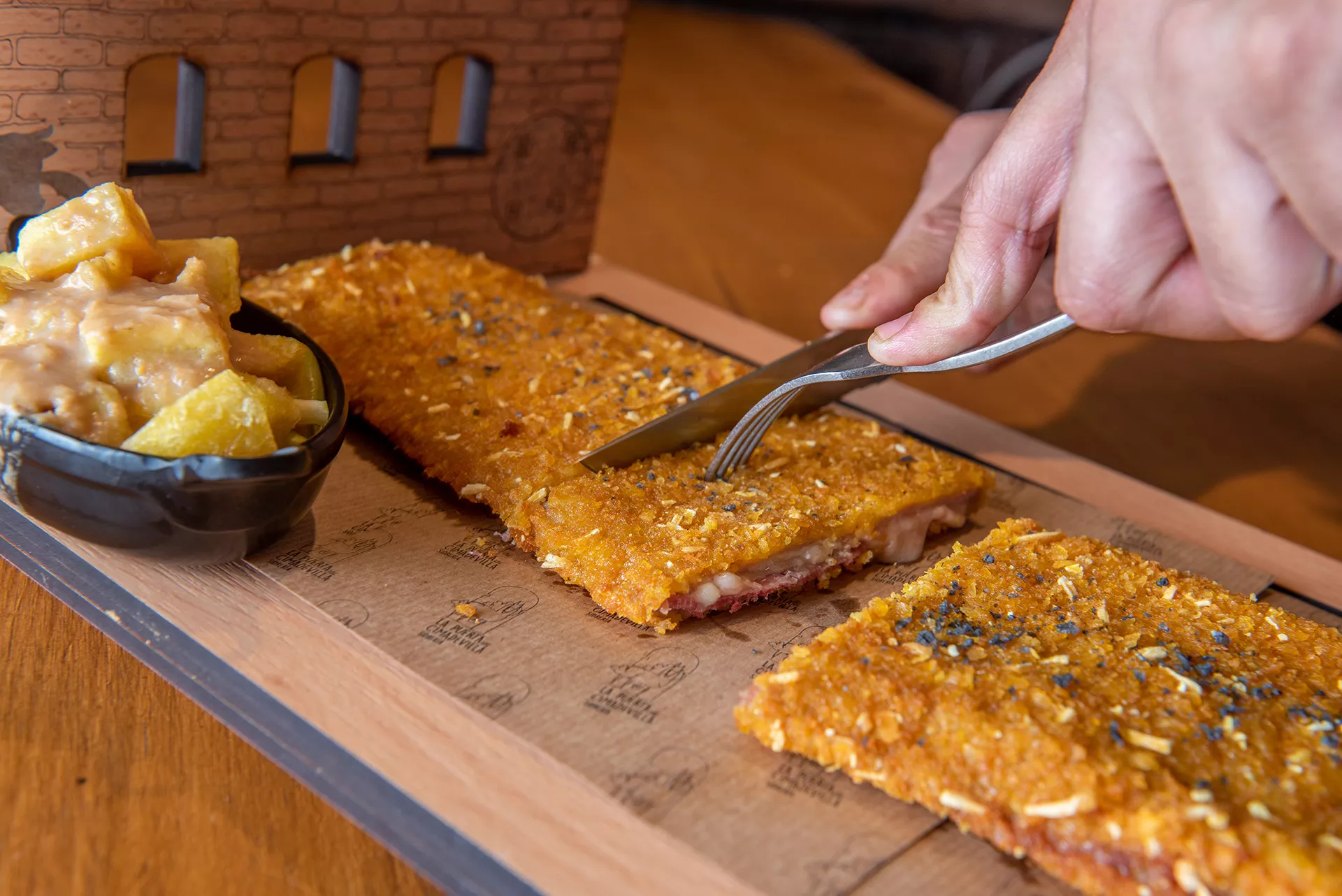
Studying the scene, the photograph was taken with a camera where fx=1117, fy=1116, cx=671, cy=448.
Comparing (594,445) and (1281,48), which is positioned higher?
(1281,48)

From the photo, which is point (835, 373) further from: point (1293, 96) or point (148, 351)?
point (148, 351)

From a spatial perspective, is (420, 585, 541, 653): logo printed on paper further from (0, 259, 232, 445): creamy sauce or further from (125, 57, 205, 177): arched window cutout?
(125, 57, 205, 177): arched window cutout

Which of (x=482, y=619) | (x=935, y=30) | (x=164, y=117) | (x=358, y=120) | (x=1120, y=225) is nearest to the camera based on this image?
(x=1120, y=225)

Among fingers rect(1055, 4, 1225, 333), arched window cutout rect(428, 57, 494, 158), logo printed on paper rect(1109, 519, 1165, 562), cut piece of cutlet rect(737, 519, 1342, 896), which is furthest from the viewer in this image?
arched window cutout rect(428, 57, 494, 158)

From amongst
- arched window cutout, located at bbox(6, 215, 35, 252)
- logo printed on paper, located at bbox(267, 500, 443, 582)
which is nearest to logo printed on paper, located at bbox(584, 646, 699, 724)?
logo printed on paper, located at bbox(267, 500, 443, 582)

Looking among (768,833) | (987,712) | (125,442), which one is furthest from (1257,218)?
(125,442)

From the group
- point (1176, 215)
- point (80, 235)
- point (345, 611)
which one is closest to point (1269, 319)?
point (1176, 215)

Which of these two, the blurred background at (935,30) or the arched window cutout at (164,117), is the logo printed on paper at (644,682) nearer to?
the arched window cutout at (164,117)
